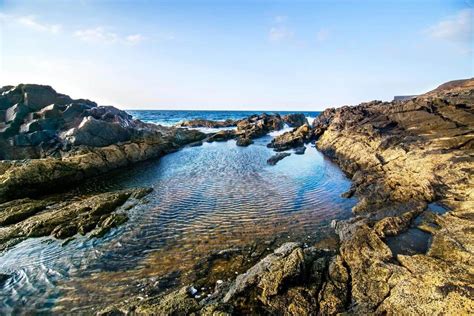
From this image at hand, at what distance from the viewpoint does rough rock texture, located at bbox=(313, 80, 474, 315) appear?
24.8 feet

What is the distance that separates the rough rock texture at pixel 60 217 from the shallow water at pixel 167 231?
0.80 meters

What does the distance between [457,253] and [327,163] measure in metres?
25.0

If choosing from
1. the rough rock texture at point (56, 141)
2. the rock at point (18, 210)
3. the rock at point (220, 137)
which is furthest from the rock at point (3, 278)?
the rock at point (220, 137)

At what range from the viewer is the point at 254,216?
1688cm

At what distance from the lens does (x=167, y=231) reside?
1493cm

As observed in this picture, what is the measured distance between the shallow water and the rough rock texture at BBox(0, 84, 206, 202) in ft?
8.85

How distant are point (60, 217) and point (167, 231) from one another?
7.03m

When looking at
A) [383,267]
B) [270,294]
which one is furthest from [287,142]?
[270,294]

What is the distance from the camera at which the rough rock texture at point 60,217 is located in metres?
14.5

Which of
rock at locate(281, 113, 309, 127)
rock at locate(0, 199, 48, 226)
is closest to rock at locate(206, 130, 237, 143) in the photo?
rock at locate(0, 199, 48, 226)

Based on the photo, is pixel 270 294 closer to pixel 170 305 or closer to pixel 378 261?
pixel 170 305

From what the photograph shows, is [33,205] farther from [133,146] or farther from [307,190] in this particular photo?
[307,190]

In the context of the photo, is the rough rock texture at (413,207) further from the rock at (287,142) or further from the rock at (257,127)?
the rock at (257,127)

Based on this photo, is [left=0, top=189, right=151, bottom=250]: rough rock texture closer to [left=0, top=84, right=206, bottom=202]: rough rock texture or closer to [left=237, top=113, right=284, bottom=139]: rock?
[left=0, top=84, right=206, bottom=202]: rough rock texture
